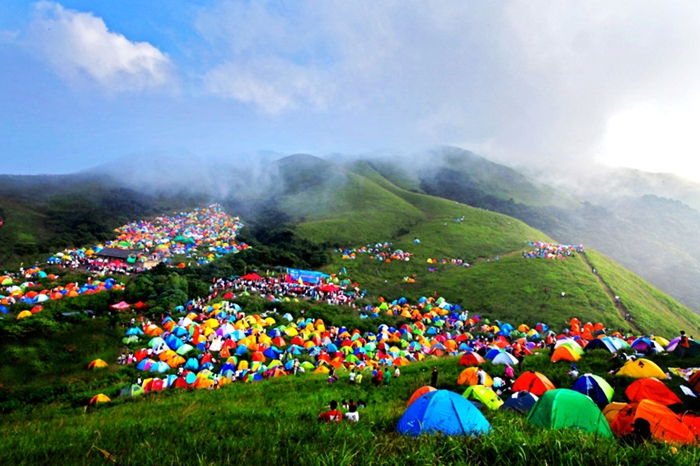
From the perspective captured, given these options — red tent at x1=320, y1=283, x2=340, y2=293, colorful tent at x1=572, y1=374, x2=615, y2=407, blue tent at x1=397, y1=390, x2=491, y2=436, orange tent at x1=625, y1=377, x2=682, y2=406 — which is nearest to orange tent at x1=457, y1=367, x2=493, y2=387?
colorful tent at x1=572, y1=374, x2=615, y2=407

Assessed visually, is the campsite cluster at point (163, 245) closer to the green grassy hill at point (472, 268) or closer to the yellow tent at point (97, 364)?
the green grassy hill at point (472, 268)

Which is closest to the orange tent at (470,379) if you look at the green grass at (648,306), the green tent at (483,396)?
the green tent at (483,396)

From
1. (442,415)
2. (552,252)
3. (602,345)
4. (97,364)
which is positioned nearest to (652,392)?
(602,345)

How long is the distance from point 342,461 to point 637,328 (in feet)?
144

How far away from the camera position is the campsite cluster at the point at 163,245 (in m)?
49.8

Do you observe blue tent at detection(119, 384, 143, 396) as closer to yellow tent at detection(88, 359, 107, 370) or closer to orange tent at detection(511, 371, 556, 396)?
yellow tent at detection(88, 359, 107, 370)

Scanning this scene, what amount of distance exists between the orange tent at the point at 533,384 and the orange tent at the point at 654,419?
3532 mm

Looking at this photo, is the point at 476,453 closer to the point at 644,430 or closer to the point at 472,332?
the point at 644,430

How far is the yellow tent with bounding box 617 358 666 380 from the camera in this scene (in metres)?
12.1

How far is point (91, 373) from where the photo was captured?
1931cm

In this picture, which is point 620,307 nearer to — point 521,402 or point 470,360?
point 470,360

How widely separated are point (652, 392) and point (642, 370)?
234cm

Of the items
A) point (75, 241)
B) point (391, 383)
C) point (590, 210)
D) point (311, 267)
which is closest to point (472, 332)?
point (391, 383)

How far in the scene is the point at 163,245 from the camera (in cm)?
6116
